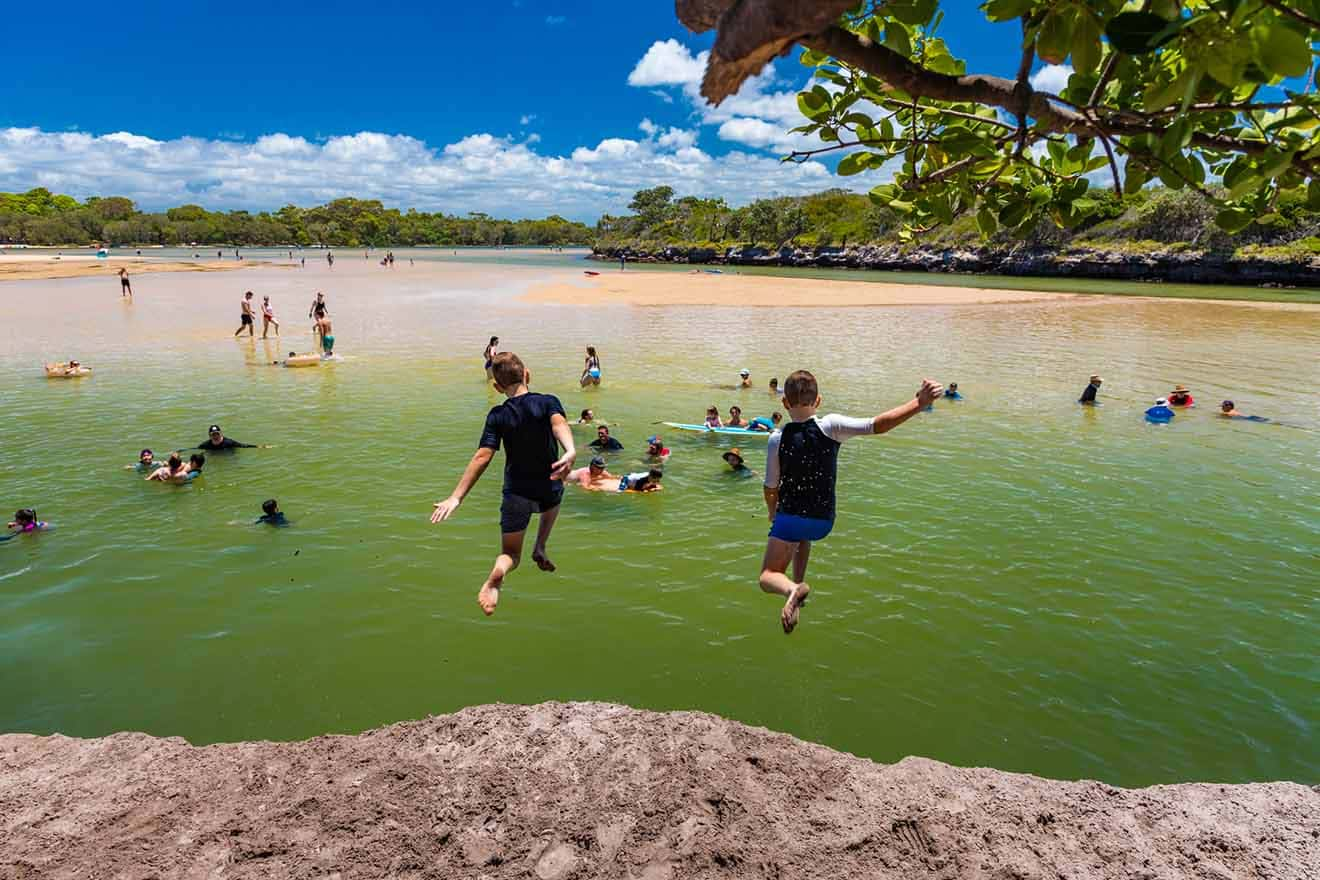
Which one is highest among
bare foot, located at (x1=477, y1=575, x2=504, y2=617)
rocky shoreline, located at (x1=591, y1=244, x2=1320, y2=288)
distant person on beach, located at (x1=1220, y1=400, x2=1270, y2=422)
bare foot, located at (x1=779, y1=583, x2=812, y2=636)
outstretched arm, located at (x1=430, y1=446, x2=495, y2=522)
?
rocky shoreline, located at (x1=591, y1=244, x2=1320, y2=288)

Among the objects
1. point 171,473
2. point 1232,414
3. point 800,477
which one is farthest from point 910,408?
point 1232,414

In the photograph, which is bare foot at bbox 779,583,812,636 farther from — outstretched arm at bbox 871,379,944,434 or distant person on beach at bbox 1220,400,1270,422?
distant person on beach at bbox 1220,400,1270,422

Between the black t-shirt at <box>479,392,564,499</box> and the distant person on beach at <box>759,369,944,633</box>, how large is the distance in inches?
71.7

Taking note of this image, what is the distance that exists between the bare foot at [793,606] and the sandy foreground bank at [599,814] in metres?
1.29

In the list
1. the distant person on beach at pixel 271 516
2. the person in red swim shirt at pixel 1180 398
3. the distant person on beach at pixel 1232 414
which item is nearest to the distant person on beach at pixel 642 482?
the distant person on beach at pixel 271 516

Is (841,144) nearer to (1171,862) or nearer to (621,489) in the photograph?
(1171,862)

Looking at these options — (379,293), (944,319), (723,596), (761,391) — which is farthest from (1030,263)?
(723,596)

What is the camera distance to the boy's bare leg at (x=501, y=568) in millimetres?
6066

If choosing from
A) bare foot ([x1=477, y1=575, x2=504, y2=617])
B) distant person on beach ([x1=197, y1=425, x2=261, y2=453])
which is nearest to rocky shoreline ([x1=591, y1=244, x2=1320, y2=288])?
distant person on beach ([x1=197, y1=425, x2=261, y2=453])

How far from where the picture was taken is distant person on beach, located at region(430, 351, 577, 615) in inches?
234

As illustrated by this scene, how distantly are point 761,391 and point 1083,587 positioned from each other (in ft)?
46.4

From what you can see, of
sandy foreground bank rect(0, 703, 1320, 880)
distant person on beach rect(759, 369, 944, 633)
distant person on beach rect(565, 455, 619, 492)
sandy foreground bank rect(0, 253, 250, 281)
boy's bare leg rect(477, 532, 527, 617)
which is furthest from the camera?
sandy foreground bank rect(0, 253, 250, 281)

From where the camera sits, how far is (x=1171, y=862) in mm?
4789

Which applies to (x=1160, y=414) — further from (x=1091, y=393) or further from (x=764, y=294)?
(x=764, y=294)
